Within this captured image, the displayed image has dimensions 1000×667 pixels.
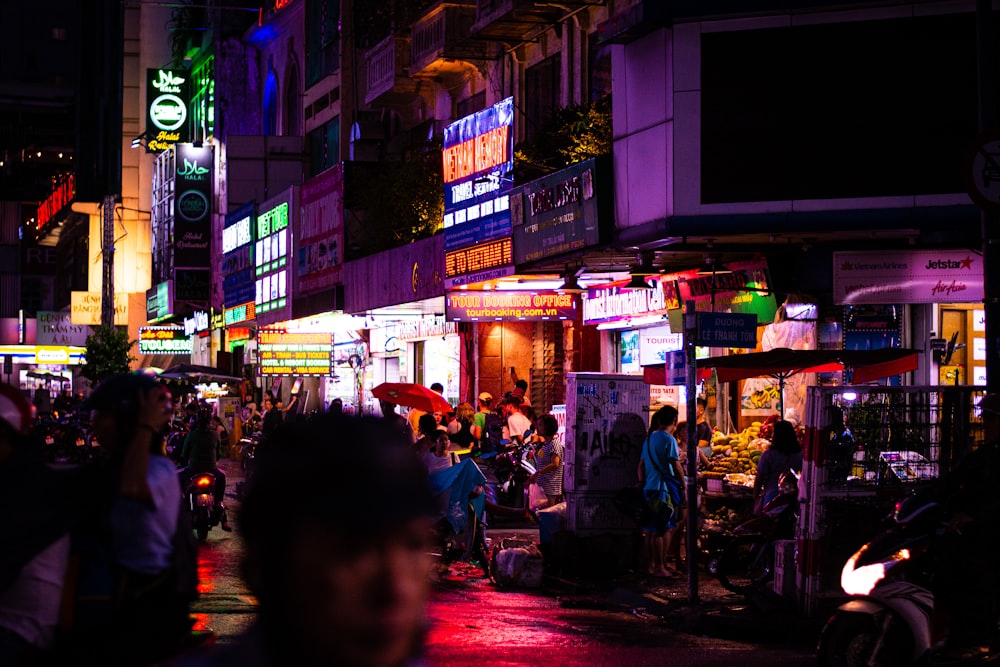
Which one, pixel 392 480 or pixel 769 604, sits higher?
pixel 392 480

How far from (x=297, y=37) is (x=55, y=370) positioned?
6575 cm

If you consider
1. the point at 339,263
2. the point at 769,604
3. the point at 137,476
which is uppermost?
the point at 339,263

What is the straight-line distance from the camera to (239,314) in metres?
45.5

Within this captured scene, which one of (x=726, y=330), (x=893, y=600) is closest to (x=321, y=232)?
(x=726, y=330)

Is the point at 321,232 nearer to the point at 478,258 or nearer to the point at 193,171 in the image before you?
the point at 478,258

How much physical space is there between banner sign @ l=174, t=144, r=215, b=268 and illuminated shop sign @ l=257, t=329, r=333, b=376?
53.8ft

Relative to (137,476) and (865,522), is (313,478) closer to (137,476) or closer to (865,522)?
(137,476)

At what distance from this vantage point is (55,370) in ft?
348

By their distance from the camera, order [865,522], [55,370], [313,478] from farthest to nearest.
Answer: [55,370] < [865,522] < [313,478]

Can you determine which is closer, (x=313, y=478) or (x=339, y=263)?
(x=313, y=478)

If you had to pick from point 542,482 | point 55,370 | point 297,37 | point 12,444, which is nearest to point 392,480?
point 12,444

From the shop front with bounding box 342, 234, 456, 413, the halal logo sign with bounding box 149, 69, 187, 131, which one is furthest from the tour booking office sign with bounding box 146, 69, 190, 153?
the shop front with bounding box 342, 234, 456, 413

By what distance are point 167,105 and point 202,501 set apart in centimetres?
4194

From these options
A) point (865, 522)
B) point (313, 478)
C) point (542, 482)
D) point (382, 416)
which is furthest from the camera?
point (542, 482)
